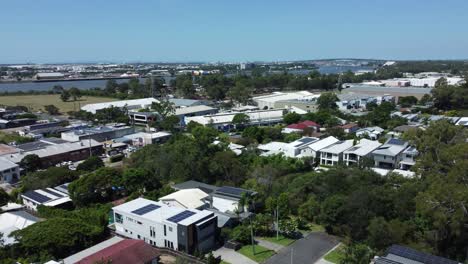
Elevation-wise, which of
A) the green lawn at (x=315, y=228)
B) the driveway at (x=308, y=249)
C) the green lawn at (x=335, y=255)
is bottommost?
the green lawn at (x=315, y=228)

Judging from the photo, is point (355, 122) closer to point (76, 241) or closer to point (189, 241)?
point (189, 241)

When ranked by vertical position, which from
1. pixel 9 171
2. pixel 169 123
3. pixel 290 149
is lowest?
pixel 9 171

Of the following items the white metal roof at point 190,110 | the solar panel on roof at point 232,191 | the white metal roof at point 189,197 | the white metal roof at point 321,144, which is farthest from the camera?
the white metal roof at point 190,110

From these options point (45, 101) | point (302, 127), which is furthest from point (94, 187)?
point (45, 101)

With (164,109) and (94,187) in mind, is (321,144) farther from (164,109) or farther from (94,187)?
(164,109)

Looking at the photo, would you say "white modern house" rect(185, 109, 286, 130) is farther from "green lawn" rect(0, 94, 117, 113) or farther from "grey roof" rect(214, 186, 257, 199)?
"green lawn" rect(0, 94, 117, 113)

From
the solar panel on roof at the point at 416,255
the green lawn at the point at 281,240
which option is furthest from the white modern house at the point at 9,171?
the solar panel on roof at the point at 416,255

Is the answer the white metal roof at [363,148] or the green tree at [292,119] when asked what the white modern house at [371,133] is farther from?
the green tree at [292,119]
